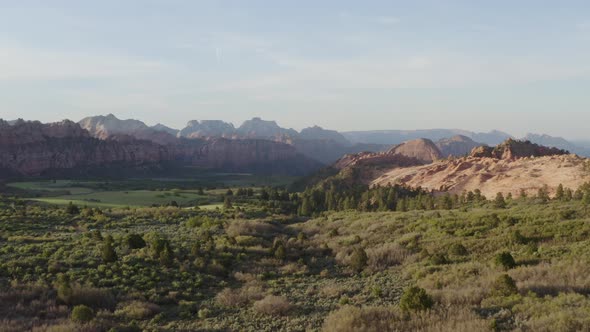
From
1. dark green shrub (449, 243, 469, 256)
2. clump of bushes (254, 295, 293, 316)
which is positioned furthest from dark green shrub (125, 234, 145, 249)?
dark green shrub (449, 243, 469, 256)

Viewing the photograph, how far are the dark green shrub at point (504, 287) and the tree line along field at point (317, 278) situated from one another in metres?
0.04

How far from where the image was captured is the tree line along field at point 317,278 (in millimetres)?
15289

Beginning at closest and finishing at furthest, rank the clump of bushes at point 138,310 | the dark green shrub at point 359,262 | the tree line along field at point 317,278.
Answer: the tree line along field at point 317,278
the clump of bushes at point 138,310
the dark green shrub at point 359,262

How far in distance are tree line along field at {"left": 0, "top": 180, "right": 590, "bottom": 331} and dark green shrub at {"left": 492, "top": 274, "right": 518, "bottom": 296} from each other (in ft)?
0.14

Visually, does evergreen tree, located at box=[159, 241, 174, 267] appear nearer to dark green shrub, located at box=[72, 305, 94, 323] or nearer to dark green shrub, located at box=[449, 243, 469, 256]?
dark green shrub, located at box=[72, 305, 94, 323]

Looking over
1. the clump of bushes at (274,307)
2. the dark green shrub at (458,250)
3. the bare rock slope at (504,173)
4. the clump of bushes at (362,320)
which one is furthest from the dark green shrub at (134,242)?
the bare rock slope at (504,173)

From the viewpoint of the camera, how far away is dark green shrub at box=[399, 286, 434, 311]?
50.2 ft

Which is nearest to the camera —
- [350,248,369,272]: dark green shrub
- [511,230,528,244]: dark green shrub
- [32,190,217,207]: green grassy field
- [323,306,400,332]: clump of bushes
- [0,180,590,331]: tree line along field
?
[323,306,400,332]: clump of bushes

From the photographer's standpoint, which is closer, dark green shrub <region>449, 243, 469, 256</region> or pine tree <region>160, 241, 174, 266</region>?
dark green shrub <region>449, 243, 469, 256</region>

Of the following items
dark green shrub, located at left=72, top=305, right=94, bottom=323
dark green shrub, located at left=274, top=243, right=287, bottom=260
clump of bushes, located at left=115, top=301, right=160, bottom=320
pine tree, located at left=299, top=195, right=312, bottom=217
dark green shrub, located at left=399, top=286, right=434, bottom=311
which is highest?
dark green shrub, located at left=399, top=286, right=434, bottom=311

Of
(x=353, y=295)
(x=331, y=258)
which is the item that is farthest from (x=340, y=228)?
(x=353, y=295)

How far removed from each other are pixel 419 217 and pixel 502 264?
1077 inches

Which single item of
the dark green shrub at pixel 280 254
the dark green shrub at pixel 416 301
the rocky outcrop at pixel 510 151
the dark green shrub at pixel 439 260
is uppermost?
the rocky outcrop at pixel 510 151

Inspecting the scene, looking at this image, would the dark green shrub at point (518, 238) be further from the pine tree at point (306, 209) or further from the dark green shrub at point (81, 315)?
the pine tree at point (306, 209)
